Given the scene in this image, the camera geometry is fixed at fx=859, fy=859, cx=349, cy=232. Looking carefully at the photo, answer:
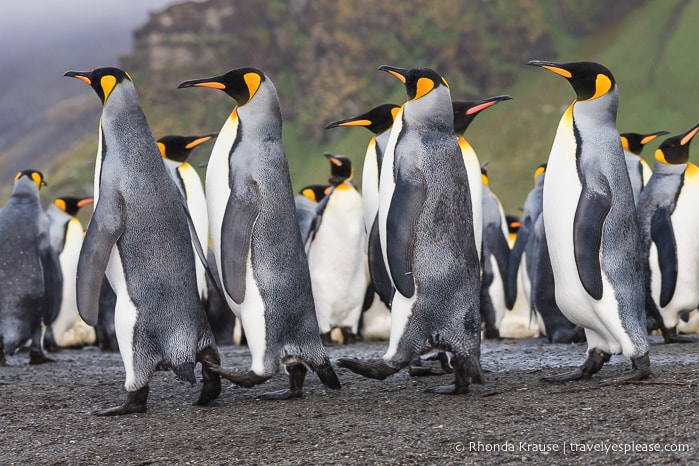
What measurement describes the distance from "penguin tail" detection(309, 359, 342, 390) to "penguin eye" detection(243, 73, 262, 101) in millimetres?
1777

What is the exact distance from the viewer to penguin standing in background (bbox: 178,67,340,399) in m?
5.17

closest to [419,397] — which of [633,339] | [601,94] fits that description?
[633,339]

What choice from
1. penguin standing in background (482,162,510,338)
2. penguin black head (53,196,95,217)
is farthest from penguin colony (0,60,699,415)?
penguin black head (53,196,95,217)

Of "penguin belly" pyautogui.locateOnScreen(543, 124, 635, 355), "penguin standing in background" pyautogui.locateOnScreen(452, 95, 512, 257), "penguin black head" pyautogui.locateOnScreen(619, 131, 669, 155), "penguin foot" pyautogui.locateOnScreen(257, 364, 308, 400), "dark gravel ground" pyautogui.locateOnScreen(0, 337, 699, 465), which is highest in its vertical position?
"penguin black head" pyautogui.locateOnScreen(619, 131, 669, 155)

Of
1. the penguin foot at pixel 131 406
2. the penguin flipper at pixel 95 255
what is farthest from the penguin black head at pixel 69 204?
the penguin foot at pixel 131 406

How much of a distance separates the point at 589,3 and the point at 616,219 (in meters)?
101

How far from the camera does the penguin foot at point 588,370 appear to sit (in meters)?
5.33

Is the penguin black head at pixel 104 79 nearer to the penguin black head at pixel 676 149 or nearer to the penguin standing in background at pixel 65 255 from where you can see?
the penguin standing in background at pixel 65 255

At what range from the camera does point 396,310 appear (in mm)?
5172

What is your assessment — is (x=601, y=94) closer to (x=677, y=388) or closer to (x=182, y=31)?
(x=677, y=388)

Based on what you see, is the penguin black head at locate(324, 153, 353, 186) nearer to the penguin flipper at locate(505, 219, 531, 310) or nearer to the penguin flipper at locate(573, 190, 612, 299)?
the penguin flipper at locate(505, 219, 531, 310)

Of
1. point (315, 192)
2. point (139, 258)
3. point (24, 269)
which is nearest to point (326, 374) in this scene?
point (139, 258)

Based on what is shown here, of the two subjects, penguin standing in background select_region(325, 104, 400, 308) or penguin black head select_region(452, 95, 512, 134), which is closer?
penguin black head select_region(452, 95, 512, 134)

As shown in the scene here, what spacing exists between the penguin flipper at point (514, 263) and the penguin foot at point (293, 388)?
4.62 metres
